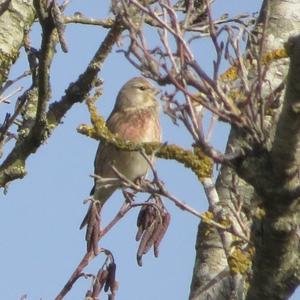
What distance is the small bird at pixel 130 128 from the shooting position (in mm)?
7930

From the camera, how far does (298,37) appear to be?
8.66 ft

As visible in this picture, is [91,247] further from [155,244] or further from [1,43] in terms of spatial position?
[1,43]

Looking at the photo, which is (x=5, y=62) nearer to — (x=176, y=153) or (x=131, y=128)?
(x=176, y=153)

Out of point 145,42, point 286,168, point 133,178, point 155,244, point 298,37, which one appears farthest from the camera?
point 133,178

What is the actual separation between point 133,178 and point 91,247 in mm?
3411

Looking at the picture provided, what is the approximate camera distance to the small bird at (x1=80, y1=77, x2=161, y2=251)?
793cm

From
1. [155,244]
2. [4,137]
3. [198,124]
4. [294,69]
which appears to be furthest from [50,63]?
[294,69]

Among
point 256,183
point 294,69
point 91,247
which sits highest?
point 294,69

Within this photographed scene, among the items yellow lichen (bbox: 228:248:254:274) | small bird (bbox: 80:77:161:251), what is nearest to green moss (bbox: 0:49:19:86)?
yellow lichen (bbox: 228:248:254:274)

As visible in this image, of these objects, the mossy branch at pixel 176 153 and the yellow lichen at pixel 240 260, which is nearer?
the yellow lichen at pixel 240 260

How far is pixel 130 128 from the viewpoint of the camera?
8133 millimetres

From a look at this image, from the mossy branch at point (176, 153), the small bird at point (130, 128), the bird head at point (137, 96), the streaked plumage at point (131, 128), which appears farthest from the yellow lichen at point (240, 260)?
the bird head at point (137, 96)

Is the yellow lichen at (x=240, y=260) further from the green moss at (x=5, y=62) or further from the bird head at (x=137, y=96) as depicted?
the bird head at (x=137, y=96)

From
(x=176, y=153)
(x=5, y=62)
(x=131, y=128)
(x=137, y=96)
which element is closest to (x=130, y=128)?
(x=131, y=128)
